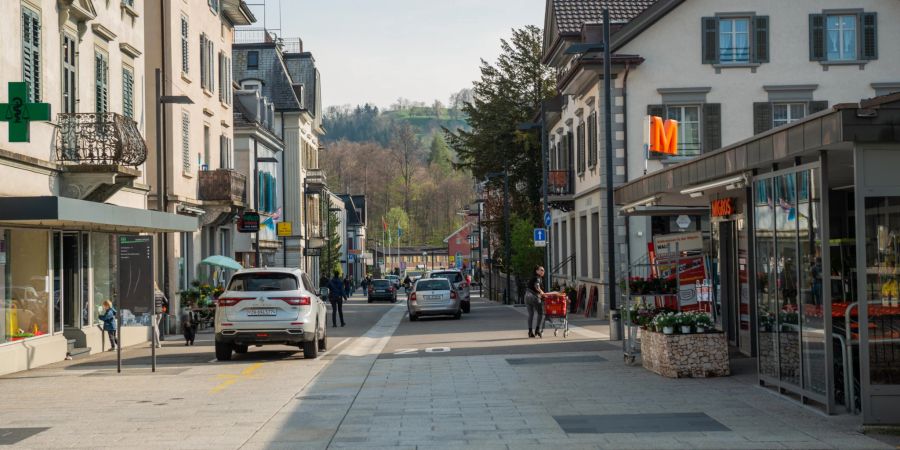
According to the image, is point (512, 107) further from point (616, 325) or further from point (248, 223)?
point (616, 325)

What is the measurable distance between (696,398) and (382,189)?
135m

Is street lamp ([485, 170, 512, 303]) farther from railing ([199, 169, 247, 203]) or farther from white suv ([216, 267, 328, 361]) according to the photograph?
white suv ([216, 267, 328, 361])

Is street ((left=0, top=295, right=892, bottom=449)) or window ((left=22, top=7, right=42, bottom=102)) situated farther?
window ((left=22, top=7, right=42, bottom=102))

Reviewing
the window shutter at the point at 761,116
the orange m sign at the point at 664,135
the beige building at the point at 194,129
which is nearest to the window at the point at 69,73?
the beige building at the point at 194,129

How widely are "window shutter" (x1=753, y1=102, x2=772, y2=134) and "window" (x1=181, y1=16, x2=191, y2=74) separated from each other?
1718 centimetres

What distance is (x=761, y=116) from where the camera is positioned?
34.7 metres

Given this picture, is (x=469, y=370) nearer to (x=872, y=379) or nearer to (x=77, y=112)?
(x=872, y=379)

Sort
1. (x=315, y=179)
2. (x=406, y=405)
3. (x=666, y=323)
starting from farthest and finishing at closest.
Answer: (x=315, y=179) < (x=666, y=323) < (x=406, y=405)

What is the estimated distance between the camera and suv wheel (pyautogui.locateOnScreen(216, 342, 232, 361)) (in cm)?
2152

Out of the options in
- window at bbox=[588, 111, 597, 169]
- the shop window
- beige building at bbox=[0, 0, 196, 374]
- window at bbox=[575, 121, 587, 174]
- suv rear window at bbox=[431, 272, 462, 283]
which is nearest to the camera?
beige building at bbox=[0, 0, 196, 374]

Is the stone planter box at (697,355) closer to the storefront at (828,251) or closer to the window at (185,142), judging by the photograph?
the storefront at (828,251)

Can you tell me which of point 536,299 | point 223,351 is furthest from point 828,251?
point 536,299

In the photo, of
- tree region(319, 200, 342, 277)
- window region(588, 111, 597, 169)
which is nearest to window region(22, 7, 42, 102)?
window region(588, 111, 597, 169)

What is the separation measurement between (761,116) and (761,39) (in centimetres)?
238
